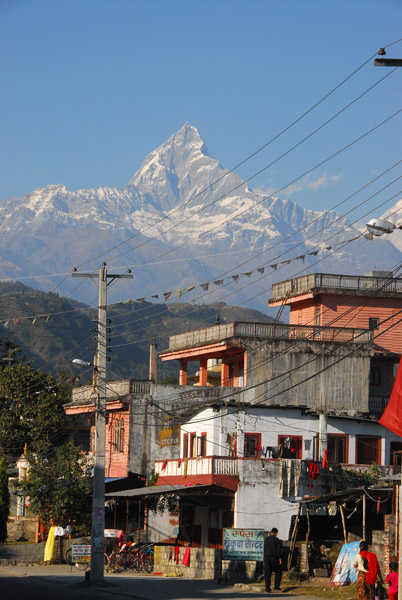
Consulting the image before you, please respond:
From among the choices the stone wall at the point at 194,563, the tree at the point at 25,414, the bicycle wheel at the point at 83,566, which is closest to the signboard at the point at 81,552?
the stone wall at the point at 194,563

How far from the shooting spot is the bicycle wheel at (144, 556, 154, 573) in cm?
4397

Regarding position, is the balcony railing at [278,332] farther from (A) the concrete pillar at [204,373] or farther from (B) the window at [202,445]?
(B) the window at [202,445]

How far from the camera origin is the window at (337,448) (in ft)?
165

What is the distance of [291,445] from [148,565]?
938 centimetres

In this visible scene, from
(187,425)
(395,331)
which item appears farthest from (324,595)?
(395,331)

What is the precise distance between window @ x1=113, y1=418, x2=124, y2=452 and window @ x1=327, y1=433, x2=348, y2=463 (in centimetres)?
1301

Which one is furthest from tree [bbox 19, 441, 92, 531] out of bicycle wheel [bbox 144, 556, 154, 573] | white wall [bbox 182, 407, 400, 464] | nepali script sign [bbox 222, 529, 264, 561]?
nepali script sign [bbox 222, 529, 264, 561]

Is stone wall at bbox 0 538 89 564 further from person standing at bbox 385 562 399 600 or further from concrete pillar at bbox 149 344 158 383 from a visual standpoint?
person standing at bbox 385 562 399 600

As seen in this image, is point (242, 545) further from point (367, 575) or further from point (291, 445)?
point (291, 445)

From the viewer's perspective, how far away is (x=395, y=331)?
62.2 m

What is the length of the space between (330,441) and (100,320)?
1539cm

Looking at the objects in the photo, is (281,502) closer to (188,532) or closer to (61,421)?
(188,532)

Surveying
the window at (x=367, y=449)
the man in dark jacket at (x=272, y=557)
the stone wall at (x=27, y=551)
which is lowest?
the stone wall at (x=27, y=551)

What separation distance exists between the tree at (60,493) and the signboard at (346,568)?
18719 mm
